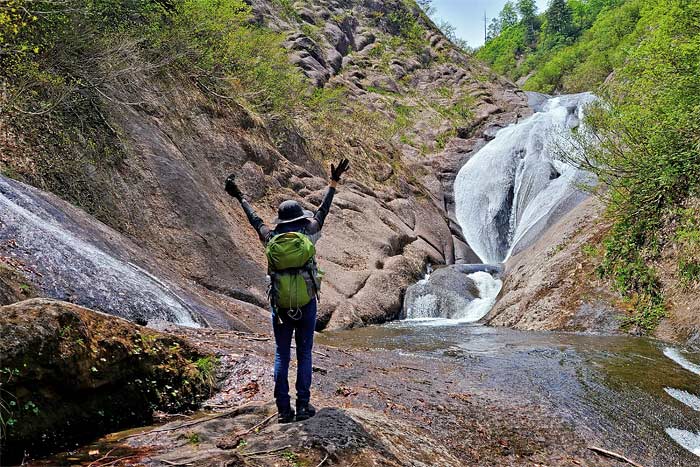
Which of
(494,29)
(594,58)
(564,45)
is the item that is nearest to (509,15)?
(494,29)

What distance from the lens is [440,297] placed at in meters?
18.9

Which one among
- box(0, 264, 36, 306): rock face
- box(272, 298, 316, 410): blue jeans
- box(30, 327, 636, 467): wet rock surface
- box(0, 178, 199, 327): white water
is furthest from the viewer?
box(0, 178, 199, 327): white water

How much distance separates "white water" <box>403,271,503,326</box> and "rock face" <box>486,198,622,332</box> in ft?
2.65

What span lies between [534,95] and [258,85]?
3089 centimetres

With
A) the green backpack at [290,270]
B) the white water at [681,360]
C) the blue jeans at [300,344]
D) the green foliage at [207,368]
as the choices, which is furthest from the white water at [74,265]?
the white water at [681,360]

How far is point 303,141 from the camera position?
23.8m

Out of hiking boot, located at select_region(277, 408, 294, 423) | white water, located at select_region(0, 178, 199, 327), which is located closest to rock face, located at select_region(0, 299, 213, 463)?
hiking boot, located at select_region(277, 408, 294, 423)

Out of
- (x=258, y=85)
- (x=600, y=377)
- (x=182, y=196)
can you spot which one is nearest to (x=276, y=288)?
(x=600, y=377)

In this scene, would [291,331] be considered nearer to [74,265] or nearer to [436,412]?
[436,412]

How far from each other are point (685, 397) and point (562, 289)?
779cm

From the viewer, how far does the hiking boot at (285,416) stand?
4195mm

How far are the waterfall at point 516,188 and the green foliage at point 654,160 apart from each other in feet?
29.5

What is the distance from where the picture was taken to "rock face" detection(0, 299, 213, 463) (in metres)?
3.45

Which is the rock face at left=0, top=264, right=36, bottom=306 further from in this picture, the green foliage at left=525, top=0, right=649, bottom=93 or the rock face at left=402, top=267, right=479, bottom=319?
the green foliage at left=525, top=0, right=649, bottom=93
